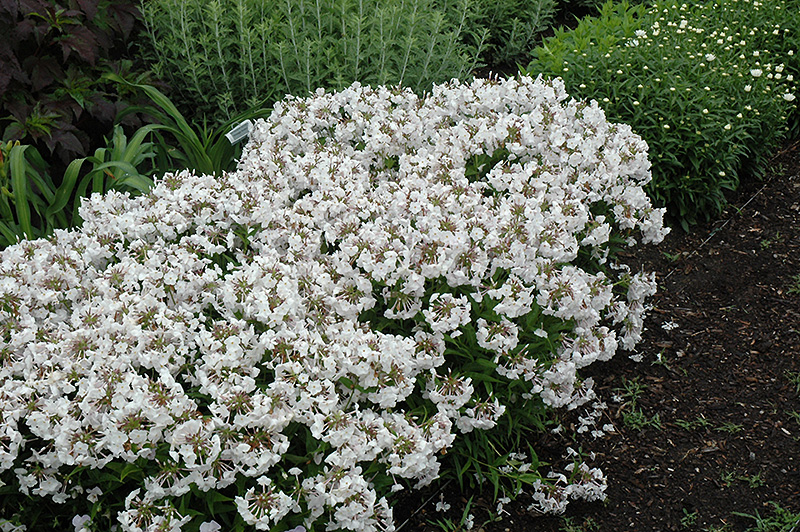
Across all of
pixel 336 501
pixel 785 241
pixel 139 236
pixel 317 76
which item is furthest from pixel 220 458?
pixel 785 241

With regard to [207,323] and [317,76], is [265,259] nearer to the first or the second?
[207,323]

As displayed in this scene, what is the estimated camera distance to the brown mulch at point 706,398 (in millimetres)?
3020

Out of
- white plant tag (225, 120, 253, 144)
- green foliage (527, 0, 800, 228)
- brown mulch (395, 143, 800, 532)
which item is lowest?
brown mulch (395, 143, 800, 532)

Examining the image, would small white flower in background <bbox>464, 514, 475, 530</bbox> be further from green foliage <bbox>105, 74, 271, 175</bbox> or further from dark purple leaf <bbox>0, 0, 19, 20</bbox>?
dark purple leaf <bbox>0, 0, 19, 20</bbox>

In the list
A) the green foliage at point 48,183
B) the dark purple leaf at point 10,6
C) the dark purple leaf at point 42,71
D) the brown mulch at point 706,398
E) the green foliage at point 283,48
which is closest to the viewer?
the brown mulch at point 706,398

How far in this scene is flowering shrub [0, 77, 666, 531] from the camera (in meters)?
2.25

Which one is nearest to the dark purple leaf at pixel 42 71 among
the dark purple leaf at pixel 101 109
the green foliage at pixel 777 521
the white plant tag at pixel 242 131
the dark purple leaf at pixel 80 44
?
the dark purple leaf at pixel 80 44

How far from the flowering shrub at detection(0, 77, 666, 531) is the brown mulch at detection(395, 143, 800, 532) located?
25cm

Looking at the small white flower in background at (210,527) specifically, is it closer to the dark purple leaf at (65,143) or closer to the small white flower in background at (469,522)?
the small white flower in background at (469,522)

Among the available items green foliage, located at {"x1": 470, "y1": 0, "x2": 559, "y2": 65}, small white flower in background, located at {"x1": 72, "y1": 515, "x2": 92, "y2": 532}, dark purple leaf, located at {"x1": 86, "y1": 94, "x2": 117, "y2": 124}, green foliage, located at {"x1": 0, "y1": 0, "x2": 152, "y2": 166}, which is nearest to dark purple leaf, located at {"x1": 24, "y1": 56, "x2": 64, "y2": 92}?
green foliage, located at {"x1": 0, "y1": 0, "x2": 152, "y2": 166}

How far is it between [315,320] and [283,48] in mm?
2269

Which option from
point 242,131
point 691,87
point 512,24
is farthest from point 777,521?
point 512,24

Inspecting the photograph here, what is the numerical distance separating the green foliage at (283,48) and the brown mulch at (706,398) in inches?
70.3

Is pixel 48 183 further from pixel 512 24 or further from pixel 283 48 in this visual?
pixel 512 24
